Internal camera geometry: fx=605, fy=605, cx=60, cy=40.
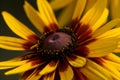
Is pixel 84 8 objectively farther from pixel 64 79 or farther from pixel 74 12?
pixel 64 79

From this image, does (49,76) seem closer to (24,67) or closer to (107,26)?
(24,67)

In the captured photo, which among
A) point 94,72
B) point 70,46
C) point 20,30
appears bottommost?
point 94,72

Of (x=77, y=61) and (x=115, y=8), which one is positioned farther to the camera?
(x=115, y=8)

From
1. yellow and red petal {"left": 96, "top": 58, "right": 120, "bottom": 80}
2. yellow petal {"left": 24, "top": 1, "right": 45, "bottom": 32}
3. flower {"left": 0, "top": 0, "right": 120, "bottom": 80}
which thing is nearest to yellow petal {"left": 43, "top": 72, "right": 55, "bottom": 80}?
flower {"left": 0, "top": 0, "right": 120, "bottom": 80}

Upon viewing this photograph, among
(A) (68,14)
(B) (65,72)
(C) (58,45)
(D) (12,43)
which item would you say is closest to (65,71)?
(B) (65,72)

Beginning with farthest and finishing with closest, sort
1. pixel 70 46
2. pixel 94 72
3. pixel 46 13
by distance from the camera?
1. pixel 46 13
2. pixel 70 46
3. pixel 94 72

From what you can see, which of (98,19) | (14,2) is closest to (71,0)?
(98,19)

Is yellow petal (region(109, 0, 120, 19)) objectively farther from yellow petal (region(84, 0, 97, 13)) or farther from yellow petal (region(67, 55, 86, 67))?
yellow petal (region(67, 55, 86, 67))
